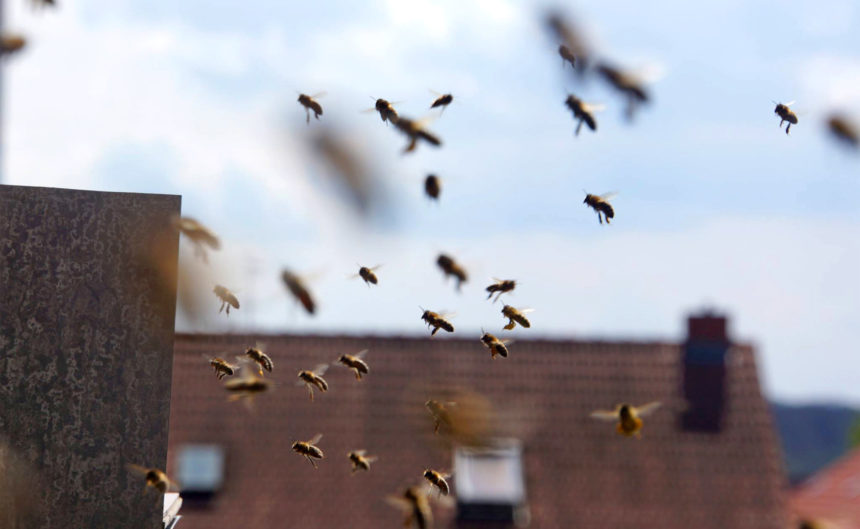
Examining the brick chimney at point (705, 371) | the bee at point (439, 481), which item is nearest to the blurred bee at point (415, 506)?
the bee at point (439, 481)

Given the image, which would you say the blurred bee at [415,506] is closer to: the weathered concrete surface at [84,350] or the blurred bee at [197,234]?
the weathered concrete surface at [84,350]

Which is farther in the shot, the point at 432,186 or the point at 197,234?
the point at 432,186

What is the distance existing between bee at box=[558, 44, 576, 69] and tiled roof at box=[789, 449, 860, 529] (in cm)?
1978

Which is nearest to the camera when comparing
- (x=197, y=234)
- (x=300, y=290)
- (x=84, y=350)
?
(x=84, y=350)

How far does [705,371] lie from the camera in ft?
77.0

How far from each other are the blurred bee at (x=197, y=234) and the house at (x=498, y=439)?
14250 mm

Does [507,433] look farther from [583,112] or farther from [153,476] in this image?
[153,476]

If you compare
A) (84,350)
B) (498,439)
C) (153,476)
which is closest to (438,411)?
(153,476)

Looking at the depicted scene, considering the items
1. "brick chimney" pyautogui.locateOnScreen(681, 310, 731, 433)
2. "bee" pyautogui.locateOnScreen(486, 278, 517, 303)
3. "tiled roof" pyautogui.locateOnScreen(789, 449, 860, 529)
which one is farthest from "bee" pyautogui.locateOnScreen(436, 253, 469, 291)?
"tiled roof" pyautogui.locateOnScreen(789, 449, 860, 529)

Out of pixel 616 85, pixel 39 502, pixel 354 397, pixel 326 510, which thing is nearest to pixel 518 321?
pixel 616 85

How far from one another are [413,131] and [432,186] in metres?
0.46

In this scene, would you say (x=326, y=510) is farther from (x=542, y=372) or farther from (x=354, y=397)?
(x=542, y=372)

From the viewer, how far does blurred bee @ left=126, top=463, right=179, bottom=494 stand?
14.8 ft

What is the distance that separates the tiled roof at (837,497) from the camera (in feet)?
84.1
